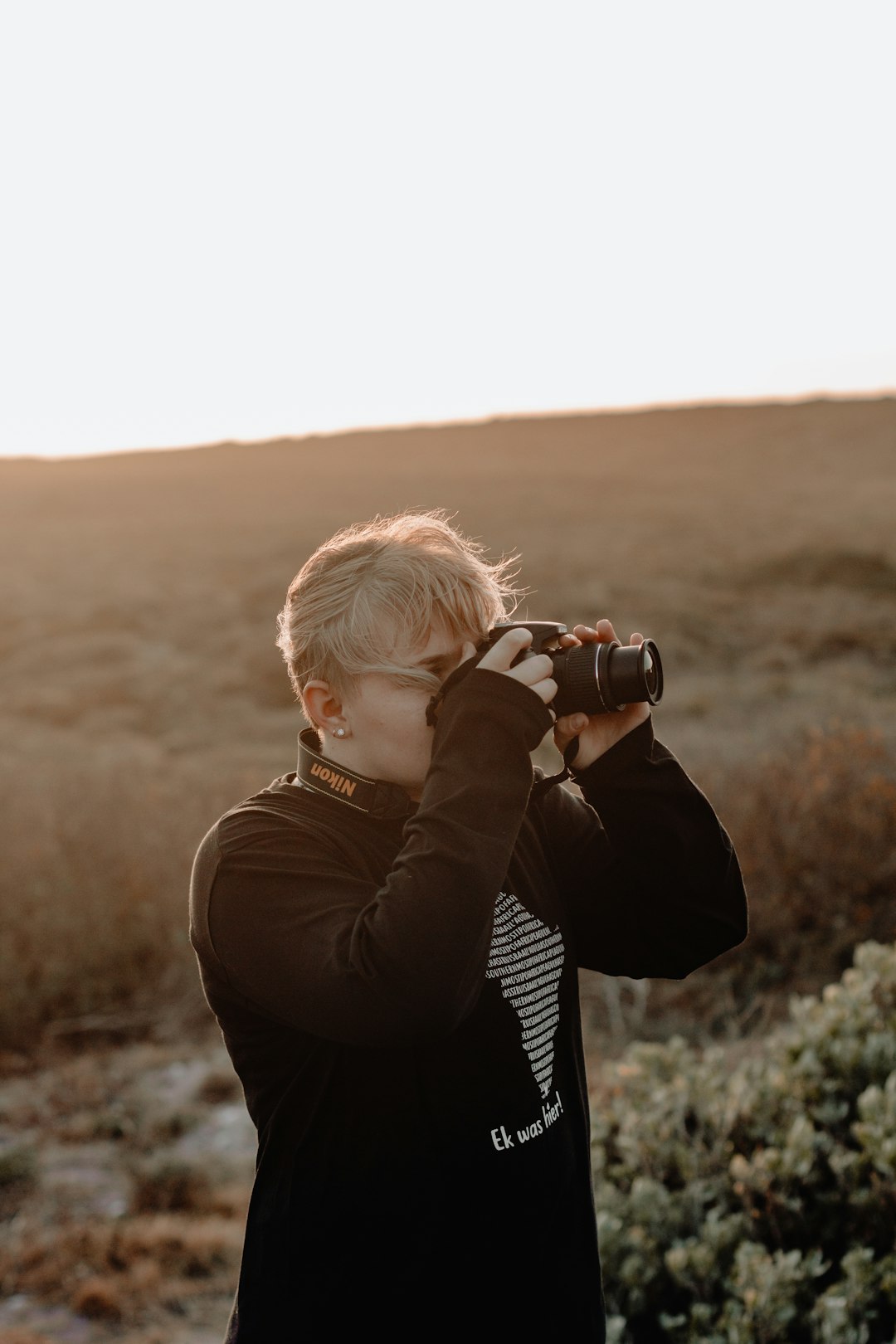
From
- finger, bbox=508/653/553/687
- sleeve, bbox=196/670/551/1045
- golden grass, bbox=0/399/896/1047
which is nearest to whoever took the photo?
sleeve, bbox=196/670/551/1045

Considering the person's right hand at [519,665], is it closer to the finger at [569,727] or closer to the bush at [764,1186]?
the finger at [569,727]

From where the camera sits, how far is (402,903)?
4.00 ft

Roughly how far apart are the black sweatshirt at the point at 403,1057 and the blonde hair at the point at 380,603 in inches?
5.2

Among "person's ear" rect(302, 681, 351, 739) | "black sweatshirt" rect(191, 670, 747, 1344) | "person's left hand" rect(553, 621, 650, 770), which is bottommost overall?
"black sweatshirt" rect(191, 670, 747, 1344)

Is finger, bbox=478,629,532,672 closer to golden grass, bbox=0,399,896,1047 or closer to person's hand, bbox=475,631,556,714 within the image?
person's hand, bbox=475,631,556,714

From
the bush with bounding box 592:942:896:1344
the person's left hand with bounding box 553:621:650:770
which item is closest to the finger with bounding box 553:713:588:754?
the person's left hand with bounding box 553:621:650:770

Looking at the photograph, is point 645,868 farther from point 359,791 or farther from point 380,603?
point 380,603

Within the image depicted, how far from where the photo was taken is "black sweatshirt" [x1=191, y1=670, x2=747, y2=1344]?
123cm

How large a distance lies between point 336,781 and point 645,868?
47cm

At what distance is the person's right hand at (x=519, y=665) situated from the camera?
1.38 m

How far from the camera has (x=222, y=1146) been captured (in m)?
4.30

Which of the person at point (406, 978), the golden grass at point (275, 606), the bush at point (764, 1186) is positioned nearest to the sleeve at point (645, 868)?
the person at point (406, 978)

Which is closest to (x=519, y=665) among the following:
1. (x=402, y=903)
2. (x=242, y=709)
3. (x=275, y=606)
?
(x=402, y=903)

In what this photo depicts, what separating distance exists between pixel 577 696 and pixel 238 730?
12.4 m
